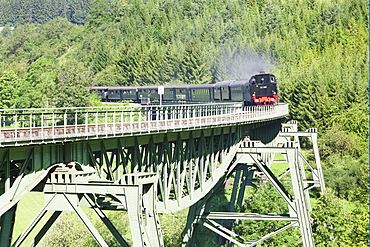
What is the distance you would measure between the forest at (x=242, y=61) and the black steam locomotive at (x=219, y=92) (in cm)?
702

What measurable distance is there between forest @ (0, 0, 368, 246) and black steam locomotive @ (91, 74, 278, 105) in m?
7.02

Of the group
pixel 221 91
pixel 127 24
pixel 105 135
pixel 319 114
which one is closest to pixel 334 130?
pixel 319 114

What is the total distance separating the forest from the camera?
239 ft

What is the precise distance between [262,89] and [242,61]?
199ft

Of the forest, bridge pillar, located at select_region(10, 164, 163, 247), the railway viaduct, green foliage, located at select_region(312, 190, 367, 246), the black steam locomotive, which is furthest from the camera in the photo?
the forest

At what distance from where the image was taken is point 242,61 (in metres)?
118

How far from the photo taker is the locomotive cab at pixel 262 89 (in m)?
57.8

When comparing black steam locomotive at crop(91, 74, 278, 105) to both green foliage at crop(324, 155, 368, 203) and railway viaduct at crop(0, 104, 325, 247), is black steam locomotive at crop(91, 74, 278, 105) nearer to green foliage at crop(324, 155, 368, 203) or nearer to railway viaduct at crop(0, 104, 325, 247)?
railway viaduct at crop(0, 104, 325, 247)

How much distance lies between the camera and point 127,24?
506ft

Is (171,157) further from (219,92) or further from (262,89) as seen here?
(219,92)

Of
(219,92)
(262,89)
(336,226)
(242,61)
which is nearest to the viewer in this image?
(336,226)

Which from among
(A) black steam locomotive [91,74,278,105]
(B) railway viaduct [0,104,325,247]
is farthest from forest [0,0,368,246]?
(B) railway viaduct [0,104,325,247]

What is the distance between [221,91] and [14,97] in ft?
115

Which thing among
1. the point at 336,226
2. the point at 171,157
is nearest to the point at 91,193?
the point at 171,157
